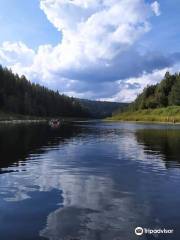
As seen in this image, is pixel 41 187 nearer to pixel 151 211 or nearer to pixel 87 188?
pixel 87 188

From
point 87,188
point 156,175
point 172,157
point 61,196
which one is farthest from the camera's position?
point 172,157

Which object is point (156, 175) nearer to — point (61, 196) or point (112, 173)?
point (112, 173)

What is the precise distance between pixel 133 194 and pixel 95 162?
1614 cm

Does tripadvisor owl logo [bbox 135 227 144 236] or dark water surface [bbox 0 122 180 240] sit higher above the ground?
dark water surface [bbox 0 122 180 240]

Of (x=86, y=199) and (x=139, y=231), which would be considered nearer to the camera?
(x=139, y=231)

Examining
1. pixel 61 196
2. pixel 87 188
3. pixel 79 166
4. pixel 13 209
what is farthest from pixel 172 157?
pixel 13 209

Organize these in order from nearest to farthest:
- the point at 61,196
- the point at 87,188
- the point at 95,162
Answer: the point at 61,196 → the point at 87,188 → the point at 95,162

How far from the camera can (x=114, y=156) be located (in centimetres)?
4584

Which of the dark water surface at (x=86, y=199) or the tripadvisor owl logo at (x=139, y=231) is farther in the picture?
the dark water surface at (x=86, y=199)

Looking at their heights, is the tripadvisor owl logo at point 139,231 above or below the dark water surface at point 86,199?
below

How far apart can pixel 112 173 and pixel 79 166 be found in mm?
5288

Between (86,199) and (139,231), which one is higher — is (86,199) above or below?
above

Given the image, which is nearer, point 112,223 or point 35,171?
point 112,223

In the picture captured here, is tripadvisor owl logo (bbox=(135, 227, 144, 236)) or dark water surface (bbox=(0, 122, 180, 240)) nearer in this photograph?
tripadvisor owl logo (bbox=(135, 227, 144, 236))
